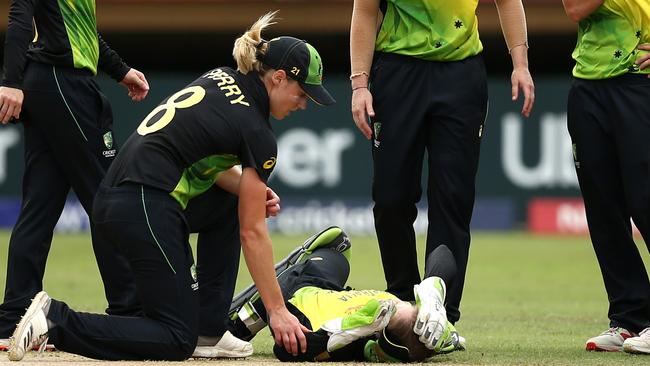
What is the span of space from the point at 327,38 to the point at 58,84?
54.5 ft

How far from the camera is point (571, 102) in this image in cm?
667

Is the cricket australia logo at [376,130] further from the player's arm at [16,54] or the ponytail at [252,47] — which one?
the player's arm at [16,54]

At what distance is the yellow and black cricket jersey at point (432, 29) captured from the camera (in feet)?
21.4

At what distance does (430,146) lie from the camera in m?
6.57

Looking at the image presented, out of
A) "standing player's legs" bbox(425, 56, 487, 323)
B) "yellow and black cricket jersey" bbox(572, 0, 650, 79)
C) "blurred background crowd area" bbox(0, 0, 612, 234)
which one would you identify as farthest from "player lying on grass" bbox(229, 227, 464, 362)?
"blurred background crowd area" bbox(0, 0, 612, 234)

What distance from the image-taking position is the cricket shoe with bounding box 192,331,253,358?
6.02 metres

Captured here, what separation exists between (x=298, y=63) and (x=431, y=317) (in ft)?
4.19

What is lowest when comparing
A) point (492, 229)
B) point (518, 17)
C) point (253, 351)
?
point (492, 229)

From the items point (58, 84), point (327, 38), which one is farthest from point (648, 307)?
point (327, 38)

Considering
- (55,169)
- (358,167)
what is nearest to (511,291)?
(55,169)

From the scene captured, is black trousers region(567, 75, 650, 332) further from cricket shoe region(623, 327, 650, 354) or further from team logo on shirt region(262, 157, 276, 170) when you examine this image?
team logo on shirt region(262, 157, 276, 170)

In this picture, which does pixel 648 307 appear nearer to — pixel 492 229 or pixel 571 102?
pixel 571 102

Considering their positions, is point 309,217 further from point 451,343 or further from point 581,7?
point 451,343

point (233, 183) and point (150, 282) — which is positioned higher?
point (233, 183)
